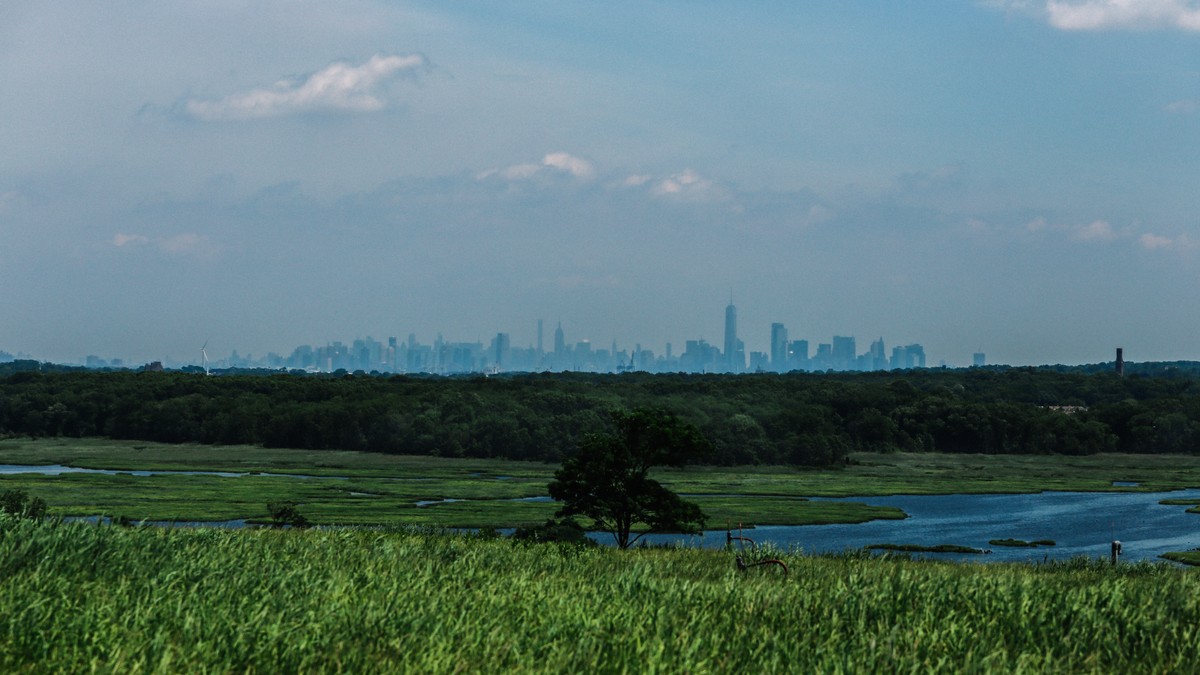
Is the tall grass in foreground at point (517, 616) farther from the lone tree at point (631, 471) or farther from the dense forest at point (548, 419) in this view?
the dense forest at point (548, 419)

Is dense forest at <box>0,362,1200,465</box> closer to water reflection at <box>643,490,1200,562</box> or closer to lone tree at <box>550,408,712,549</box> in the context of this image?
water reflection at <box>643,490,1200,562</box>

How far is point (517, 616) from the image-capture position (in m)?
11.4

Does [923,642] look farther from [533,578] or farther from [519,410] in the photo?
[519,410]

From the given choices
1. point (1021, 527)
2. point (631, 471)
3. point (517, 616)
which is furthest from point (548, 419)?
point (517, 616)

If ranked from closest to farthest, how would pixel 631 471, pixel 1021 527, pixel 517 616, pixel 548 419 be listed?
1. pixel 517 616
2. pixel 631 471
3. pixel 1021 527
4. pixel 548 419

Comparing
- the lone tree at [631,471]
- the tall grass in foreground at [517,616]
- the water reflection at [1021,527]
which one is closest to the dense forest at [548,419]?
the water reflection at [1021,527]

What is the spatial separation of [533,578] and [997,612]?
580cm

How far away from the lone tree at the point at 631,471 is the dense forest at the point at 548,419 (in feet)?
332

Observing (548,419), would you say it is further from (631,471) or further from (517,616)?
(517,616)

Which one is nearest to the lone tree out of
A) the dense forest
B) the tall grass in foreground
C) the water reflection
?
the water reflection

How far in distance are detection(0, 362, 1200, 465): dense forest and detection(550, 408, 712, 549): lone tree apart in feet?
332

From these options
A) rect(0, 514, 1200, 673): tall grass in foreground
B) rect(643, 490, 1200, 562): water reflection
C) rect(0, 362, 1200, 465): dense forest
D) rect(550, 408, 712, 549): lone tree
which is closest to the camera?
rect(0, 514, 1200, 673): tall grass in foreground

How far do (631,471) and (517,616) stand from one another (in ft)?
91.3

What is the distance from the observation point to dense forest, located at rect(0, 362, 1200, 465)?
14562cm
